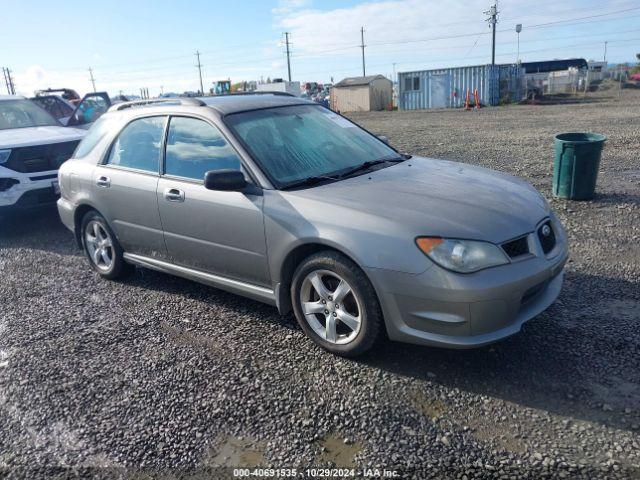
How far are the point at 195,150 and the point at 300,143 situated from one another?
0.85 m

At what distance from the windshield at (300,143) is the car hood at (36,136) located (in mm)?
4576

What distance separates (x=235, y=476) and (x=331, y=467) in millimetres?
482

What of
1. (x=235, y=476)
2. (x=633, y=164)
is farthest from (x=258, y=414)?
(x=633, y=164)

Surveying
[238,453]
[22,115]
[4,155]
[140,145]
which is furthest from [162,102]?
[22,115]

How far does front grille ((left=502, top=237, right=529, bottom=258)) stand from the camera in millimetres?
3215

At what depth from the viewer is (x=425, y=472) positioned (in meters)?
2.59

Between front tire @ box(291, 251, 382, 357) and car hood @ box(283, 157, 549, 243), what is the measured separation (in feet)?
1.14

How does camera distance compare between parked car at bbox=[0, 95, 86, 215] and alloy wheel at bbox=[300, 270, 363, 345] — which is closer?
alloy wheel at bbox=[300, 270, 363, 345]

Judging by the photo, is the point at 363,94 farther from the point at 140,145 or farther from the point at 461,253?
the point at 461,253

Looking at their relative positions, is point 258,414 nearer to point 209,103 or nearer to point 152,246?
point 152,246

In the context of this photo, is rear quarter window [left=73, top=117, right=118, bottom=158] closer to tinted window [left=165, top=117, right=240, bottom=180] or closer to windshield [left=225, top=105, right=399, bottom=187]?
tinted window [left=165, top=117, right=240, bottom=180]

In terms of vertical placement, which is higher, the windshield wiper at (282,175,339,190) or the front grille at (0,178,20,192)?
the windshield wiper at (282,175,339,190)

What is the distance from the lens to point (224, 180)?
145 inches

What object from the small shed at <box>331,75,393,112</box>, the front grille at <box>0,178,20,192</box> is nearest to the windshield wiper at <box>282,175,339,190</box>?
the front grille at <box>0,178,20,192</box>
